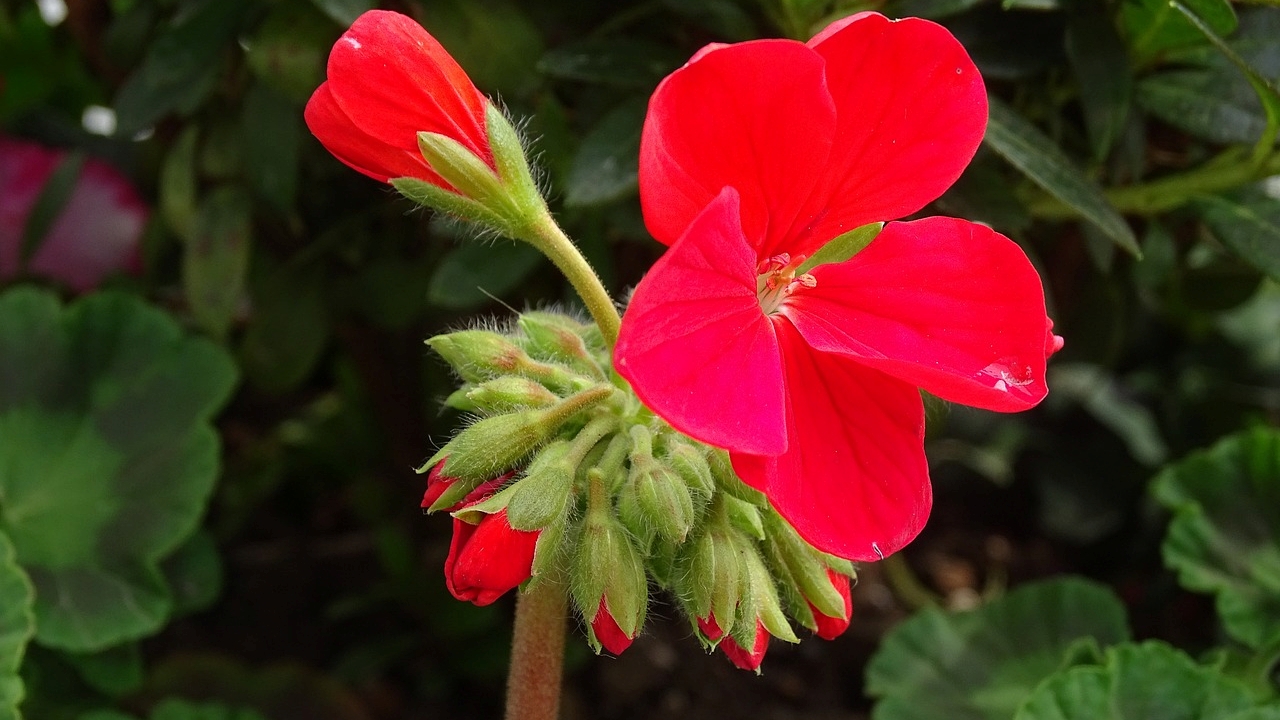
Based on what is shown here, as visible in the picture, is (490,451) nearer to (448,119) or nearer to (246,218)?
(448,119)

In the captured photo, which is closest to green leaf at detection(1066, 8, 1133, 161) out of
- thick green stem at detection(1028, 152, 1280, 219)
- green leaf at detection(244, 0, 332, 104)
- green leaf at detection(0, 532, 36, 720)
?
thick green stem at detection(1028, 152, 1280, 219)

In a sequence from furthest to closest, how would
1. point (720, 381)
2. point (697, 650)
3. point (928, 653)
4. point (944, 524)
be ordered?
point (944, 524) < point (697, 650) < point (928, 653) < point (720, 381)

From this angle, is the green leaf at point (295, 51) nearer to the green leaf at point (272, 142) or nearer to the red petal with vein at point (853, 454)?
the green leaf at point (272, 142)

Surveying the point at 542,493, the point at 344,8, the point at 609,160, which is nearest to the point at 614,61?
the point at 609,160

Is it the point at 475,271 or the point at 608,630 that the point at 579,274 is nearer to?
the point at 608,630

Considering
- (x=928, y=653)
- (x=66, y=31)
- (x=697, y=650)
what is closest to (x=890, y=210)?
(x=928, y=653)

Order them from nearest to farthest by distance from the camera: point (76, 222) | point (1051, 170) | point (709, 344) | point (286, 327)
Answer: point (709, 344) → point (1051, 170) → point (286, 327) → point (76, 222)

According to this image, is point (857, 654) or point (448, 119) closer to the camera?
point (448, 119)

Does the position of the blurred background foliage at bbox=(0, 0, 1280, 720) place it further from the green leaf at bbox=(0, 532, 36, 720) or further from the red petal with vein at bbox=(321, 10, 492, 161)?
the red petal with vein at bbox=(321, 10, 492, 161)
